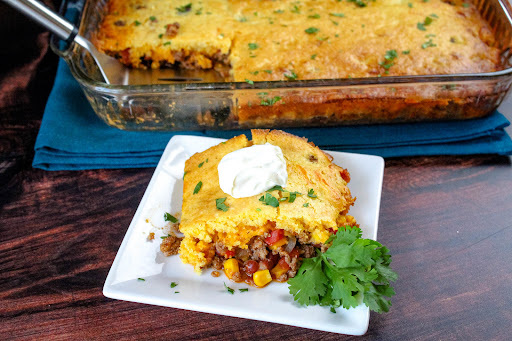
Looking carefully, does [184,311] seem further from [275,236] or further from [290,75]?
[290,75]

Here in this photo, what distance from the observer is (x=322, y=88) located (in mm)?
2783

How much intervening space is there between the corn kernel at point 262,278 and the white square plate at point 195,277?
27mm

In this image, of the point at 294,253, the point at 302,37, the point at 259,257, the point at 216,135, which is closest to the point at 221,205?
the point at 259,257

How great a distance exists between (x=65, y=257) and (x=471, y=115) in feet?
8.17

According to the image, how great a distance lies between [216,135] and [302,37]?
0.93 metres

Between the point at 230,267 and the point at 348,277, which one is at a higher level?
the point at 348,277

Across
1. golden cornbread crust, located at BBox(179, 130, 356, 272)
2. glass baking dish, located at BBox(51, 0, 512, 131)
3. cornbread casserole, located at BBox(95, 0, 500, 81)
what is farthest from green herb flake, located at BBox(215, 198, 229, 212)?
cornbread casserole, located at BBox(95, 0, 500, 81)

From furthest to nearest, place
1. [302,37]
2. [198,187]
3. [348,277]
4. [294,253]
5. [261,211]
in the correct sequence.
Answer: [302,37]
[198,187]
[294,253]
[261,211]
[348,277]

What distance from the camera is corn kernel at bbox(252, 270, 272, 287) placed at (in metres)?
2.17

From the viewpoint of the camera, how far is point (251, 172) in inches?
87.0

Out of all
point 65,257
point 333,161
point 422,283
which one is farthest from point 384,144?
point 65,257

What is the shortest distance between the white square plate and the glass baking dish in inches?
14.9

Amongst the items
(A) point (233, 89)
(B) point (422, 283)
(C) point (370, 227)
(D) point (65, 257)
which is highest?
(A) point (233, 89)

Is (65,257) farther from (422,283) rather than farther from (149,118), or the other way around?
(422,283)
